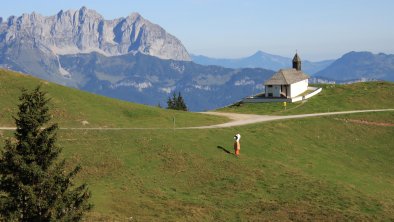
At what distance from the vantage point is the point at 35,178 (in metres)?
28.6

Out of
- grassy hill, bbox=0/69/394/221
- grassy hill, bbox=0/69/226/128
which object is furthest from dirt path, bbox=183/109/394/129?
grassy hill, bbox=0/69/394/221

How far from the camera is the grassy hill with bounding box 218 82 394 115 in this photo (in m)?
95.6

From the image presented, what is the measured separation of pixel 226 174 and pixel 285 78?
58917 mm

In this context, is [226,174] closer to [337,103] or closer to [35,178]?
[35,178]

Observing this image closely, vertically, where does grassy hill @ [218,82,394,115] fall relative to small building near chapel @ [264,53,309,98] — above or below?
below

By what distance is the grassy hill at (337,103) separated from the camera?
314 ft

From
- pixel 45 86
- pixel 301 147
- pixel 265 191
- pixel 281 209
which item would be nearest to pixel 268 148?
pixel 301 147

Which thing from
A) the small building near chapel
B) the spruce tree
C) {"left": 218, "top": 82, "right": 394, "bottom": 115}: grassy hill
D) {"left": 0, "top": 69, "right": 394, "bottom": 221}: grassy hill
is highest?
the small building near chapel

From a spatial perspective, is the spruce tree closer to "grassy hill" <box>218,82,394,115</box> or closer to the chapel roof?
"grassy hill" <box>218,82,394,115</box>

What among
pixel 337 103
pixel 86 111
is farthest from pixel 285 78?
pixel 86 111

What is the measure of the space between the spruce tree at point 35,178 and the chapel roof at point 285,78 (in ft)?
270

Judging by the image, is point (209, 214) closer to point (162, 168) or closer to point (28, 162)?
point (162, 168)

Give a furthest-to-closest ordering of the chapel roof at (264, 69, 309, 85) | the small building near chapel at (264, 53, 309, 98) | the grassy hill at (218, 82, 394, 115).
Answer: the chapel roof at (264, 69, 309, 85), the small building near chapel at (264, 53, 309, 98), the grassy hill at (218, 82, 394, 115)

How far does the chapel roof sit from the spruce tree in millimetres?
82448
